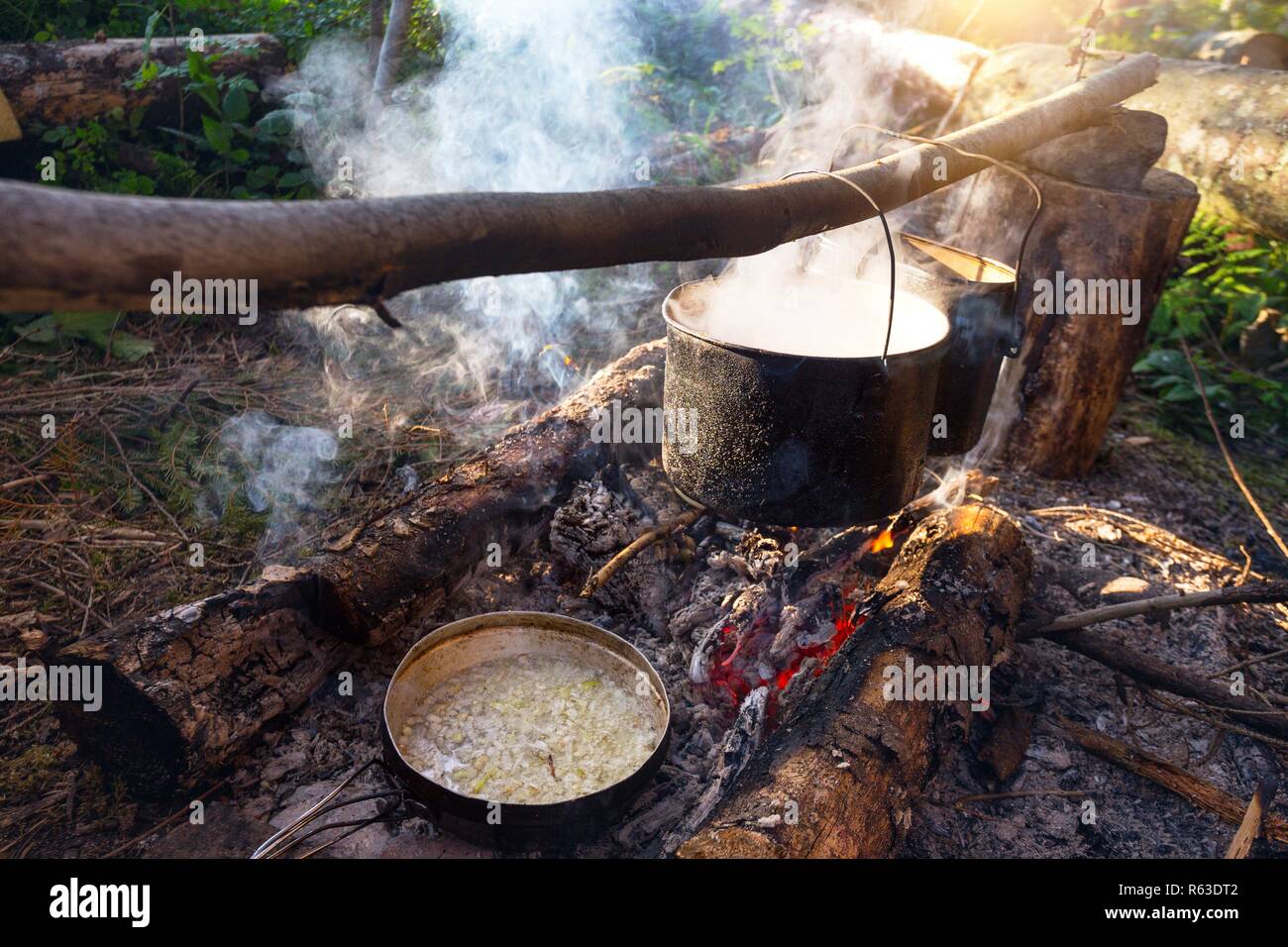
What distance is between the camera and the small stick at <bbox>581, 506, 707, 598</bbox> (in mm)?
3904

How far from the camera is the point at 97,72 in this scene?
22.8ft

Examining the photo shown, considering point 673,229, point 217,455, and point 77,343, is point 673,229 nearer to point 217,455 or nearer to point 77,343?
point 217,455

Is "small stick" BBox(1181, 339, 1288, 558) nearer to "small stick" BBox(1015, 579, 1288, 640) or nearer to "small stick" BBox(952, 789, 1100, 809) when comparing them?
"small stick" BBox(1015, 579, 1288, 640)

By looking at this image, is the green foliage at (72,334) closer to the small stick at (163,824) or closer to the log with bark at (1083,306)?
the small stick at (163,824)

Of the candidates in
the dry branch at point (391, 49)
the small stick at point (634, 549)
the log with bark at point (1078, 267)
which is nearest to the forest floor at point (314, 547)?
the log with bark at point (1078, 267)

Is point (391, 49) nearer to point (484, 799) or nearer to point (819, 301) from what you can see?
point (819, 301)

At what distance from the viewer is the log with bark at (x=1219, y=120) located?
5.98 m

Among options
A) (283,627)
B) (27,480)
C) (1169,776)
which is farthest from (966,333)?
(27,480)

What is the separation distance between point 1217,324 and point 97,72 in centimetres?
1047

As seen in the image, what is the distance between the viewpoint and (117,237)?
130cm

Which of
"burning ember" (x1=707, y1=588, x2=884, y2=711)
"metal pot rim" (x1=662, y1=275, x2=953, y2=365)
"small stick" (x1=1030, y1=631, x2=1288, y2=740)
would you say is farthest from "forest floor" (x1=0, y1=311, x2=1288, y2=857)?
"metal pot rim" (x1=662, y1=275, x2=953, y2=365)

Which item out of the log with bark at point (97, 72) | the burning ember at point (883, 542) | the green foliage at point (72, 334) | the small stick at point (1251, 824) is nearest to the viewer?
the small stick at point (1251, 824)

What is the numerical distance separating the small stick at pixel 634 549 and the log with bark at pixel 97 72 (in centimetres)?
631

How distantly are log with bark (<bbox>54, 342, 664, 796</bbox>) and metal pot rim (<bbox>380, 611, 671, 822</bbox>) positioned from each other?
11.8 inches
